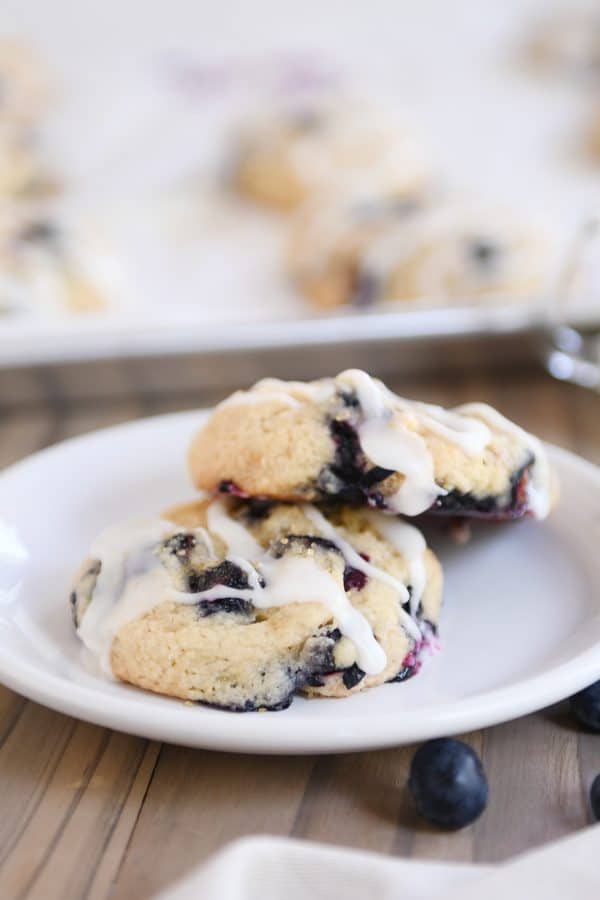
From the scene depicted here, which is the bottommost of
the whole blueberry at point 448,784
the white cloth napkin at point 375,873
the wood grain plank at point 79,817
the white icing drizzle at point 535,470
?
the wood grain plank at point 79,817

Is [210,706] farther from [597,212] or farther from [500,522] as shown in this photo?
[597,212]

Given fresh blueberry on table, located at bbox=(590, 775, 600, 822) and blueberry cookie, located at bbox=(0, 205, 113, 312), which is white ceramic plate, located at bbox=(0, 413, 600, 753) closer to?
fresh blueberry on table, located at bbox=(590, 775, 600, 822)

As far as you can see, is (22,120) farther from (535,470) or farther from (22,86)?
(535,470)

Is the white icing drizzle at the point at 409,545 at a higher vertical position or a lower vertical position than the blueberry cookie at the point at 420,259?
higher

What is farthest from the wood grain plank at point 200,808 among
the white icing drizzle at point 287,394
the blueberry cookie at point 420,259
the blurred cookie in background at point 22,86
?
the blurred cookie in background at point 22,86

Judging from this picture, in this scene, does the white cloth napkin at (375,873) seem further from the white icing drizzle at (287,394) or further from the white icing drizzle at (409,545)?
the white icing drizzle at (287,394)
